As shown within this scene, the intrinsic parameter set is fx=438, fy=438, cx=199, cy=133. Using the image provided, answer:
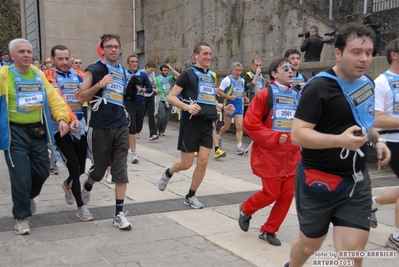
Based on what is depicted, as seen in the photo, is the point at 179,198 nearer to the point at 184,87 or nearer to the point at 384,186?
the point at 184,87

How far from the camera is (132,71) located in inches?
342

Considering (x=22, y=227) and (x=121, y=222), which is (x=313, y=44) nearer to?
(x=121, y=222)

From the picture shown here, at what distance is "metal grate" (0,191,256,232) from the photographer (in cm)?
502

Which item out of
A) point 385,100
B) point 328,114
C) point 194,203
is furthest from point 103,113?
point 385,100

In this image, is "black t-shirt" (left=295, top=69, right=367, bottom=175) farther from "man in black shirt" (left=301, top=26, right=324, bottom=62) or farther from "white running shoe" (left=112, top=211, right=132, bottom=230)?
"man in black shirt" (left=301, top=26, right=324, bottom=62)

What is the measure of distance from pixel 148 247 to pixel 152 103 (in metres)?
7.31

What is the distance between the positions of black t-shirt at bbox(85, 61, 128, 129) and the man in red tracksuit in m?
1.48

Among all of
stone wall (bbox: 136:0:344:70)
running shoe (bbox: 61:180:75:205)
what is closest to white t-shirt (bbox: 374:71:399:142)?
running shoe (bbox: 61:180:75:205)

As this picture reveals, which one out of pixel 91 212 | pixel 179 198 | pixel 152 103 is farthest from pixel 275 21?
pixel 91 212

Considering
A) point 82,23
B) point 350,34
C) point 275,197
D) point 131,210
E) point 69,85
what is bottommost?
point 131,210

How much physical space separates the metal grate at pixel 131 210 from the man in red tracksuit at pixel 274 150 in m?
1.43

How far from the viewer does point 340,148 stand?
2766mm

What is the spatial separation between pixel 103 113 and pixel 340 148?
287 centimetres

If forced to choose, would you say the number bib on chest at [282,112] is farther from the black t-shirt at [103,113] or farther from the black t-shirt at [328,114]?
the black t-shirt at [103,113]
